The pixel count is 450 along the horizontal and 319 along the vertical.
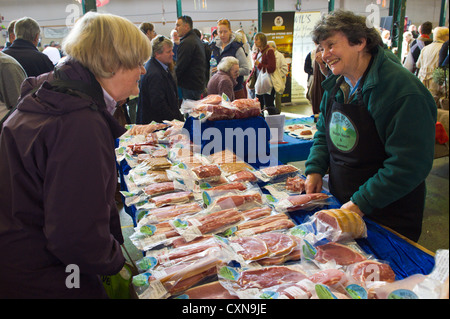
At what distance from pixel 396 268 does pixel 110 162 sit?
1.28 meters

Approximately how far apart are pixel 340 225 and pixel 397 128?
Result: 1.77 feet

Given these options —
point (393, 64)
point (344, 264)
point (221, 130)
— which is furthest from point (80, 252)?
point (221, 130)

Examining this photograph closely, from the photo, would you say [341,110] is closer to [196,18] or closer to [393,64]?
[393,64]

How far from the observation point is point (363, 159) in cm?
196

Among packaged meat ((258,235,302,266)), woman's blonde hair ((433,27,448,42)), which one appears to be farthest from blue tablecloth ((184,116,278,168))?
woman's blonde hair ((433,27,448,42))

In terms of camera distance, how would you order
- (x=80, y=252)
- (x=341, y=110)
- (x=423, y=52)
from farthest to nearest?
(x=423, y=52) < (x=341, y=110) < (x=80, y=252)

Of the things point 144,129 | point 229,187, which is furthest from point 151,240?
point 144,129

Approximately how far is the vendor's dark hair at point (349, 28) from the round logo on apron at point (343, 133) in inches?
15.7

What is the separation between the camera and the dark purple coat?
44.1 inches

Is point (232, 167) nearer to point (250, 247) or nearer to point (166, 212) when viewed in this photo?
point (166, 212)

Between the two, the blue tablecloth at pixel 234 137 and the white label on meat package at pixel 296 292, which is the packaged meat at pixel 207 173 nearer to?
the blue tablecloth at pixel 234 137

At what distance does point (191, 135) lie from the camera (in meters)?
3.50

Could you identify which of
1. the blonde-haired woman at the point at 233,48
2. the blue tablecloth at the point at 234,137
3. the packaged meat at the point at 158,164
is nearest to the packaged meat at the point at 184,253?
the packaged meat at the point at 158,164
